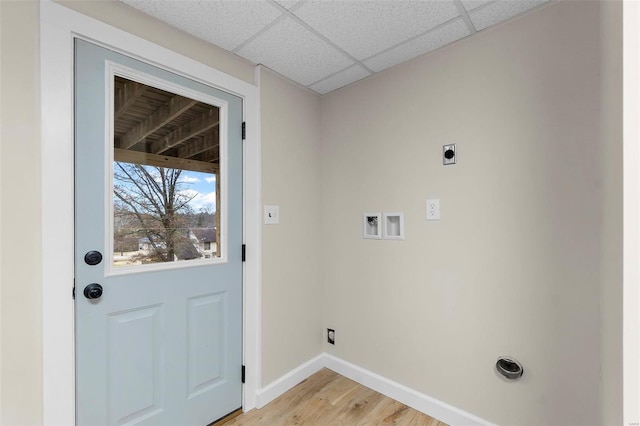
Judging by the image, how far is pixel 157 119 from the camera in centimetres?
164

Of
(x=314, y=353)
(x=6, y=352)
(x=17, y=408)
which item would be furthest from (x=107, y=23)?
(x=314, y=353)

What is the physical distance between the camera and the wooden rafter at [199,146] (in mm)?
1751

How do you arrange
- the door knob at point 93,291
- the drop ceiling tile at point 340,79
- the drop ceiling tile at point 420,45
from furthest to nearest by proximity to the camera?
the drop ceiling tile at point 340,79 → the drop ceiling tile at point 420,45 → the door knob at point 93,291

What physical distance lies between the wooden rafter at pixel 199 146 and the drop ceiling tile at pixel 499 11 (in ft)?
5.56

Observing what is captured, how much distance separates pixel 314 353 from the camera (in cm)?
248

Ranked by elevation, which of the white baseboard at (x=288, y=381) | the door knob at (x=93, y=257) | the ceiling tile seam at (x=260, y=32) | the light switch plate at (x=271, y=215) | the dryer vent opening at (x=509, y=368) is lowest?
the white baseboard at (x=288, y=381)

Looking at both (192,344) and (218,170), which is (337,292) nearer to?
(192,344)

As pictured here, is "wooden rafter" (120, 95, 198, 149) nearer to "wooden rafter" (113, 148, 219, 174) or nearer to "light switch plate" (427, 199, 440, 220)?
"wooden rafter" (113, 148, 219, 174)

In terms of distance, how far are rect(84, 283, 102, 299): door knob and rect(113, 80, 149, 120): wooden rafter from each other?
2.80 ft

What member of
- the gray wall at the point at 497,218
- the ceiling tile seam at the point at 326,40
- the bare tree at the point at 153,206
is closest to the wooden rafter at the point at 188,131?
the bare tree at the point at 153,206

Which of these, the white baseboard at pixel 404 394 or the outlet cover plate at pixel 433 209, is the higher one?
the outlet cover plate at pixel 433 209

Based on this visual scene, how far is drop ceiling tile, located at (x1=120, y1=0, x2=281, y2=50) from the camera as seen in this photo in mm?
1456
